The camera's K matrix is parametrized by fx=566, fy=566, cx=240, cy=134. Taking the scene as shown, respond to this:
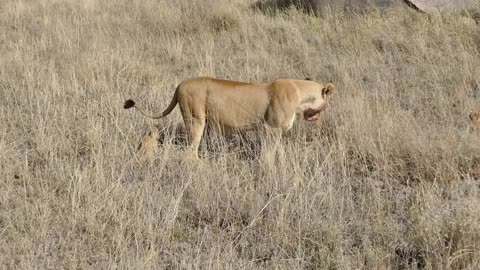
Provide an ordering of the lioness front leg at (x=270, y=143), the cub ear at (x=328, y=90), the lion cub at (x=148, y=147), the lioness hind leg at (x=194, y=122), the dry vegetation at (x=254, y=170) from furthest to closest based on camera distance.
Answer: the cub ear at (x=328, y=90)
the lioness hind leg at (x=194, y=122)
the lion cub at (x=148, y=147)
the lioness front leg at (x=270, y=143)
the dry vegetation at (x=254, y=170)

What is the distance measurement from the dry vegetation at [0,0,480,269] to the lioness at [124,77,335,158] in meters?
0.19

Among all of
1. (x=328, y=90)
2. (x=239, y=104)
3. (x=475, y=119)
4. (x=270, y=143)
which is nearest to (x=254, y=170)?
(x=270, y=143)

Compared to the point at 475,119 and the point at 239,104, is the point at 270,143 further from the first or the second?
the point at 475,119

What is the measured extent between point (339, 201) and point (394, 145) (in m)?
0.88

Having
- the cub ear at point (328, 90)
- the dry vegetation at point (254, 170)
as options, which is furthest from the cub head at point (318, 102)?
the dry vegetation at point (254, 170)

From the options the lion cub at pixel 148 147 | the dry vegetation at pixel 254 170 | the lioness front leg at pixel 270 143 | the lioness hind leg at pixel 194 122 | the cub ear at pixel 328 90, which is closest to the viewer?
the dry vegetation at pixel 254 170

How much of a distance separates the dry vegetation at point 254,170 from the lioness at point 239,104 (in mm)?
195

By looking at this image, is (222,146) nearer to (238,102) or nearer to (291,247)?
(238,102)

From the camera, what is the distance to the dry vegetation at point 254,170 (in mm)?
2857

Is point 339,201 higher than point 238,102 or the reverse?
the reverse

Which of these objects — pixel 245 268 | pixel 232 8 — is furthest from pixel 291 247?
pixel 232 8

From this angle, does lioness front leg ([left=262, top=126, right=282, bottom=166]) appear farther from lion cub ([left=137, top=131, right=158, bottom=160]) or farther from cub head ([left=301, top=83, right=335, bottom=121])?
lion cub ([left=137, top=131, right=158, bottom=160])

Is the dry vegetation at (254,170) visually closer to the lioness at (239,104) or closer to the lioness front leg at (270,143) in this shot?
the lioness front leg at (270,143)

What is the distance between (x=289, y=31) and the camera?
8.09 metres
